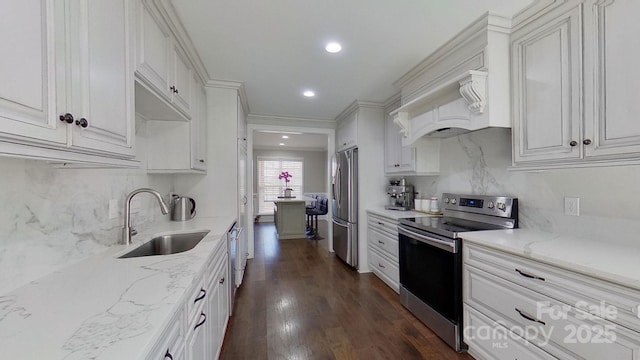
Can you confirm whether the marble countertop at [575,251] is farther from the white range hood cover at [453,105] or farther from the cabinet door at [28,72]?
the cabinet door at [28,72]

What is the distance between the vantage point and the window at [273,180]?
7.88 metres

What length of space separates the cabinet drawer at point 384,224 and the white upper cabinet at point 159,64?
2291 mm

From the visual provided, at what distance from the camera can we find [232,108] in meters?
2.86

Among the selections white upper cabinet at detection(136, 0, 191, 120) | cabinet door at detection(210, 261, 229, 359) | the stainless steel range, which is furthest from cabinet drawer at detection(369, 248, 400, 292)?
white upper cabinet at detection(136, 0, 191, 120)

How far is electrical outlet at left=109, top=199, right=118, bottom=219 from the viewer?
155 cm

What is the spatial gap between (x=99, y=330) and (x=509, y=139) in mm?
2629

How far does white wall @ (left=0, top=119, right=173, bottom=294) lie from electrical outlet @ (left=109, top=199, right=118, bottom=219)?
0.03m

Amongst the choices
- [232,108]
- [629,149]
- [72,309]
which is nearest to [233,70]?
[232,108]

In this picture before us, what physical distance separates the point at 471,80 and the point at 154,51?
2.01 meters

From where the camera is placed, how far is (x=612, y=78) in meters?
1.28

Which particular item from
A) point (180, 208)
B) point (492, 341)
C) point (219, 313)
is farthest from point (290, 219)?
point (492, 341)

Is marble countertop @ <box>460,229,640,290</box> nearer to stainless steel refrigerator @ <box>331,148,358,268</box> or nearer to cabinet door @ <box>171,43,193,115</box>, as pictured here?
stainless steel refrigerator @ <box>331,148,358,268</box>

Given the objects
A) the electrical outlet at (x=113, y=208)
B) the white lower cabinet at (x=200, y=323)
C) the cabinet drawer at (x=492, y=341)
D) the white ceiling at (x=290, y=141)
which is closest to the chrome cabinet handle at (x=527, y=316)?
the cabinet drawer at (x=492, y=341)

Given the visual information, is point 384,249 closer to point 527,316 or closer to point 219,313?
point 527,316
